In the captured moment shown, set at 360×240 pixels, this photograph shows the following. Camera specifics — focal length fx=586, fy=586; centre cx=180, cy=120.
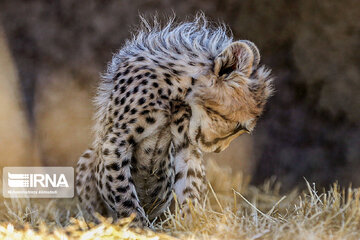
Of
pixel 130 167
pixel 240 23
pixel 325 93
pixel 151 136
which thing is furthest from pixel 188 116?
pixel 325 93

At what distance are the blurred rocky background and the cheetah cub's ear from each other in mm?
936

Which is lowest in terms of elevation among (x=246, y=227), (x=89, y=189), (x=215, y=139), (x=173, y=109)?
(x=246, y=227)

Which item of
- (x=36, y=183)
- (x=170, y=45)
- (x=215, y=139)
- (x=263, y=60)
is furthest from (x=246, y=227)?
→ (x=263, y=60)

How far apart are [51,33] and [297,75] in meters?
1.71

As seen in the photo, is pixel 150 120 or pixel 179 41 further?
pixel 179 41

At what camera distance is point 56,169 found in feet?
11.0

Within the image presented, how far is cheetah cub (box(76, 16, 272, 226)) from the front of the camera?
103 inches

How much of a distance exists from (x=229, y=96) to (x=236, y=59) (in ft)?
0.55

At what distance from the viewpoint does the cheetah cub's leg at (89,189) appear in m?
3.00

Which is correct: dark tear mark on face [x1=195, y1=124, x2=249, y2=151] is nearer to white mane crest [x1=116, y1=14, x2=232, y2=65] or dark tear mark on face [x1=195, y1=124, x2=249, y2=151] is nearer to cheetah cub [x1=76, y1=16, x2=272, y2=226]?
cheetah cub [x1=76, y1=16, x2=272, y2=226]

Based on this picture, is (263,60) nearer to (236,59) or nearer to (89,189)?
A: (236,59)

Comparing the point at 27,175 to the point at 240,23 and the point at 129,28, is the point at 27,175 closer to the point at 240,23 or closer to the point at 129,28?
the point at 129,28

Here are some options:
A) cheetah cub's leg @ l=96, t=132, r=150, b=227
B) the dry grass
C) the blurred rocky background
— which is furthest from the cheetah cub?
the blurred rocky background

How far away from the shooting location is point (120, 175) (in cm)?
263
